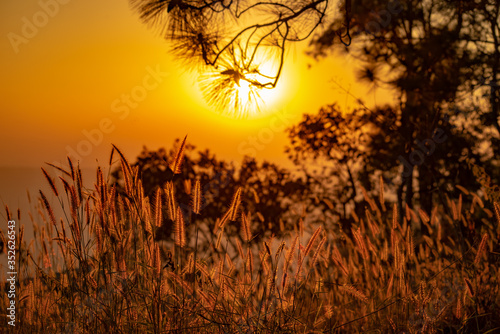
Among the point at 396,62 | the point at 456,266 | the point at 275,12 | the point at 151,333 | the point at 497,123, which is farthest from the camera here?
the point at 396,62

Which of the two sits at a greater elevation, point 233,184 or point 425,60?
point 425,60

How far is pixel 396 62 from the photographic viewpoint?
10102mm

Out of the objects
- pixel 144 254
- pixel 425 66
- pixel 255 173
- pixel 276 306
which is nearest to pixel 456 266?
pixel 276 306

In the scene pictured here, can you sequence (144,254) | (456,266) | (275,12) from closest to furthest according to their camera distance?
(144,254)
(456,266)
(275,12)

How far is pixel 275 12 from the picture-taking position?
430cm

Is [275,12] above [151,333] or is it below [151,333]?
above

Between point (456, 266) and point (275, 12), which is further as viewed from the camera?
point (275, 12)

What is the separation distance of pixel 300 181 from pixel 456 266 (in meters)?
6.53

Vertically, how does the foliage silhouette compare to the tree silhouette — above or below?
below

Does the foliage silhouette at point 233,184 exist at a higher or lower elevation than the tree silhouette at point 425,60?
lower

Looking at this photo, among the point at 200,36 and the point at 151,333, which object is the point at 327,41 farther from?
the point at 151,333

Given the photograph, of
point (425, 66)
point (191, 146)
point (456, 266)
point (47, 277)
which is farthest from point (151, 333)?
point (425, 66)

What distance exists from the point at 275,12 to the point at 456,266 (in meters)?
2.31

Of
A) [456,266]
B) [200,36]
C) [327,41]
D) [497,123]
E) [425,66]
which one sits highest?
[327,41]
